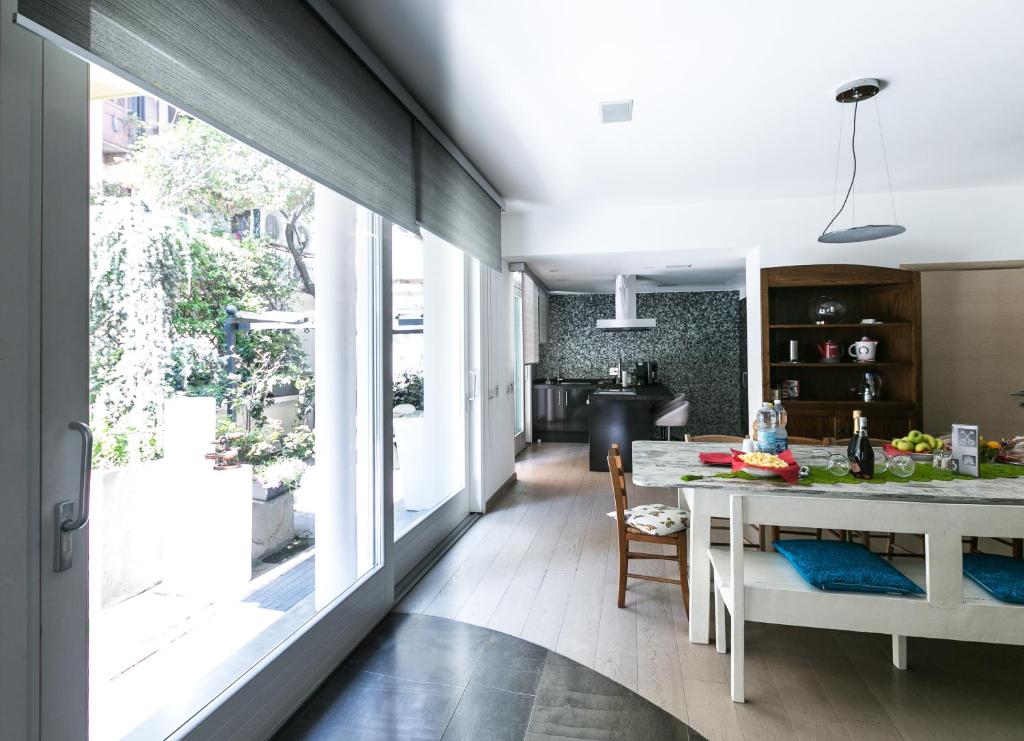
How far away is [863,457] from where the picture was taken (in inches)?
94.2

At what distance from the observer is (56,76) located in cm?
123

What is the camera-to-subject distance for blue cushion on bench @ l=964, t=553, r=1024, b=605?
6.10 feet

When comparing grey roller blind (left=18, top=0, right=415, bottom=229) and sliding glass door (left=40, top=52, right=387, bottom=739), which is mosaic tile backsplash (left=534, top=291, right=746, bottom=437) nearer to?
grey roller blind (left=18, top=0, right=415, bottom=229)

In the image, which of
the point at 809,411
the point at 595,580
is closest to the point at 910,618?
the point at 595,580

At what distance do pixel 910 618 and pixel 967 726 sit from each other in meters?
0.41

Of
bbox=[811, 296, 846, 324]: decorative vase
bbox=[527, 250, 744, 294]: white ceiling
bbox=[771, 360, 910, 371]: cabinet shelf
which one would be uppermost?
bbox=[527, 250, 744, 294]: white ceiling

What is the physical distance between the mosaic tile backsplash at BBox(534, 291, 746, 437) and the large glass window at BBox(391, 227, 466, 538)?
14.4 ft

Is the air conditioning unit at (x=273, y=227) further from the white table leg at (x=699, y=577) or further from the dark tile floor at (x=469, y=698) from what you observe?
the white table leg at (x=699, y=577)

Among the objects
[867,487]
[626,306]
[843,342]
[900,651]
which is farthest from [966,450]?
[626,306]

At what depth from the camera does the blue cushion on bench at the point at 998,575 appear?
1.86 metres

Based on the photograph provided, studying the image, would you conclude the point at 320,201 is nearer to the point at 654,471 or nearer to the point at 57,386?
the point at 57,386

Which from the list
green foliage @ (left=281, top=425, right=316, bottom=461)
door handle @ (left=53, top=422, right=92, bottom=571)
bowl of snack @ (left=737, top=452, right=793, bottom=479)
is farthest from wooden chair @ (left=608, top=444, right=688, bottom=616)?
door handle @ (left=53, top=422, right=92, bottom=571)

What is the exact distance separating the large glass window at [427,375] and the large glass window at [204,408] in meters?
0.94

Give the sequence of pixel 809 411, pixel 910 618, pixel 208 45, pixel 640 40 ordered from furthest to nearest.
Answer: pixel 809 411
pixel 640 40
pixel 910 618
pixel 208 45
